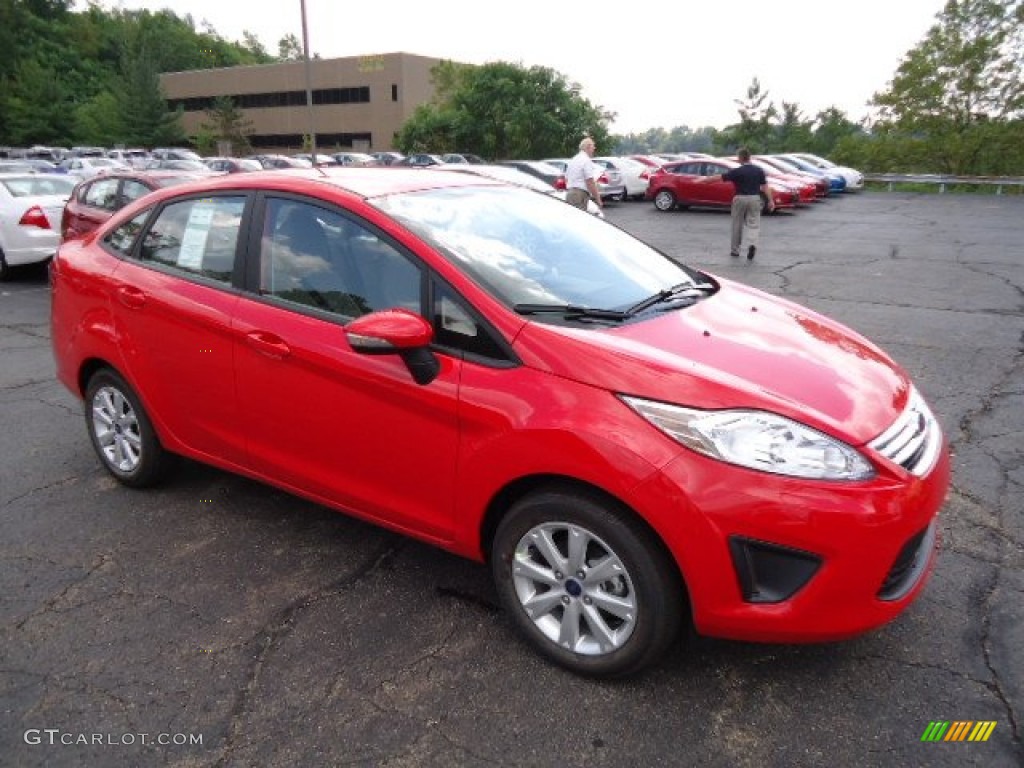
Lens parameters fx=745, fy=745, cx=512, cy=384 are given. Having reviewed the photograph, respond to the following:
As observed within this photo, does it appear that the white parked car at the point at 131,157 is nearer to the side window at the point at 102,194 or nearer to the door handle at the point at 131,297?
the side window at the point at 102,194

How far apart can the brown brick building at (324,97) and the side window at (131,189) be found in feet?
169

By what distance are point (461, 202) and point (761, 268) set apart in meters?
9.16

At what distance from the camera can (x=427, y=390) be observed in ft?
8.68

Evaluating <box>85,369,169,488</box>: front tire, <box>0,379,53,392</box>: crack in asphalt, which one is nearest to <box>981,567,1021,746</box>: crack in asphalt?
<box>85,369,169,488</box>: front tire

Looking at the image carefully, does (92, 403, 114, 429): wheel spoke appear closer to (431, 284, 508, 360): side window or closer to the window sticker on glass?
the window sticker on glass

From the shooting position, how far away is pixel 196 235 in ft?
11.7

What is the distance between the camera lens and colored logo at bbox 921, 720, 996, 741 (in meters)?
2.26

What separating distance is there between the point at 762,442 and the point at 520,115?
4225cm

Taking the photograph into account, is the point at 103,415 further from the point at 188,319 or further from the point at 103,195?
the point at 103,195

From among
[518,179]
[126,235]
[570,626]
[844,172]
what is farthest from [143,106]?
[570,626]

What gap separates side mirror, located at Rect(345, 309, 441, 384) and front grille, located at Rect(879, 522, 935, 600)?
5.23 feet

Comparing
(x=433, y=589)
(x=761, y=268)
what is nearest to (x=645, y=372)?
(x=433, y=589)

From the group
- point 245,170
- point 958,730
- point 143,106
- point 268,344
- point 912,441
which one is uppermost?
point 143,106

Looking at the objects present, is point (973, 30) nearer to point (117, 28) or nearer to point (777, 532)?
point (777, 532)
